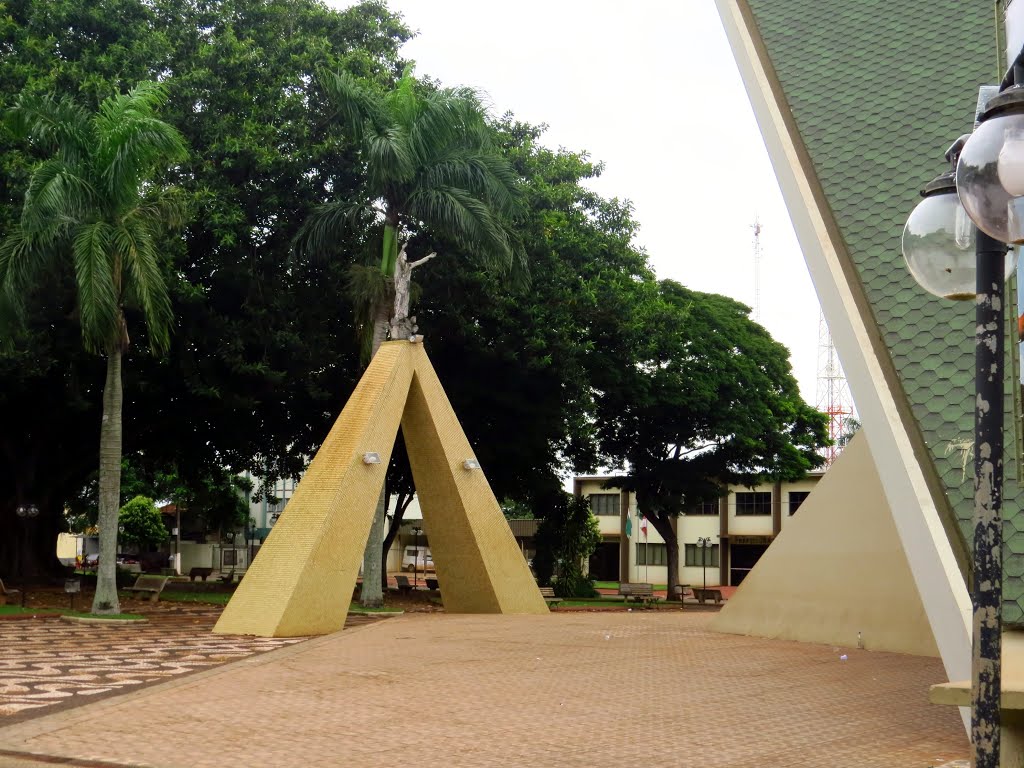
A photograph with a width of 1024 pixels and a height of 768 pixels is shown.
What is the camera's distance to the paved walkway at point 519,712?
8.17 m

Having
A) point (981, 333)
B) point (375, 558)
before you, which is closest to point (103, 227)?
point (375, 558)

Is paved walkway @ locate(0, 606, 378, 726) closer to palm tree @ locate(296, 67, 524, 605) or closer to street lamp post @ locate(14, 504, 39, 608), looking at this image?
palm tree @ locate(296, 67, 524, 605)

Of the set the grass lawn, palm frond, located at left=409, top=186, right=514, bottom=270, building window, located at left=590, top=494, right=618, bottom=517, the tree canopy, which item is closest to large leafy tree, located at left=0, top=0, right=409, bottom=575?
the tree canopy

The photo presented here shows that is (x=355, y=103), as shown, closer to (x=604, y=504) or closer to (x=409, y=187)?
(x=409, y=187)

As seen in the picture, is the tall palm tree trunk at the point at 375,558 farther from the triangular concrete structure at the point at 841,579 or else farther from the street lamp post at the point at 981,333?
the street lamp post at the point at 981,333

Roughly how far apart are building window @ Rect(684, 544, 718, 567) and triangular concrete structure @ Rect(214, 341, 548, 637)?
35678 mm

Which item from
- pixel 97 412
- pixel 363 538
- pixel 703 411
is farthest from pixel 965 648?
pixel 703 411

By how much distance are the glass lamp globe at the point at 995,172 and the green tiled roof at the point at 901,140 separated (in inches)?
205

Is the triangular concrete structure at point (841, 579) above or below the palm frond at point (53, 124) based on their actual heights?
below

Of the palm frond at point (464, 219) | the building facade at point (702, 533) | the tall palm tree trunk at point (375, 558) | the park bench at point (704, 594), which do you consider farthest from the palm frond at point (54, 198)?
the building facade at point (702, 533)

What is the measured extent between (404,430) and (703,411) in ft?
56.5

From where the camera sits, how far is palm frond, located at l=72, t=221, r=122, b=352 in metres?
18.8

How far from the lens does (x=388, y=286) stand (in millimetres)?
22750

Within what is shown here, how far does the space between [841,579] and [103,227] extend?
43.8 ft
